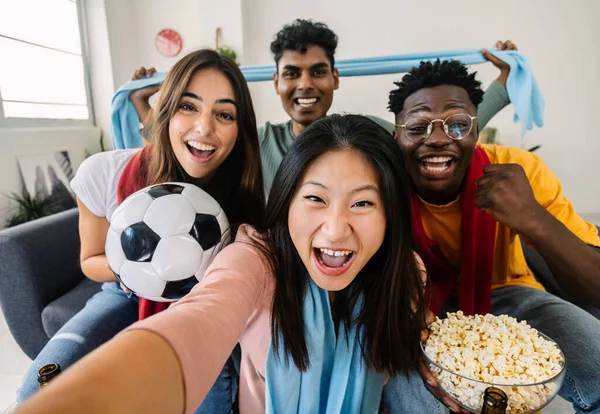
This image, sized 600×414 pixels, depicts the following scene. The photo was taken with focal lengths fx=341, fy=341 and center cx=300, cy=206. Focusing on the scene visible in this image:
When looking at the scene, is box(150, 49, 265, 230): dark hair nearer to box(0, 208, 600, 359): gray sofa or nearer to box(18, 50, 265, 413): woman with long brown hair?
box(18, 50, 265, 413): woman with long brown hair

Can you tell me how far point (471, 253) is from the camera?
49.4 inches

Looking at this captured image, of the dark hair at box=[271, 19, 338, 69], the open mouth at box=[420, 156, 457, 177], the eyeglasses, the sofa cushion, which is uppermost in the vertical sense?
the dark hair at box=[271, 19, 338, 69]

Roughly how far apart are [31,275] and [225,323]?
1450 mm

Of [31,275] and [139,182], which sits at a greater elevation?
[139,182]

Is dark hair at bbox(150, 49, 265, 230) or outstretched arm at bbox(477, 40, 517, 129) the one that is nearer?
dark hair at bbox(150, 49, 265, 230)

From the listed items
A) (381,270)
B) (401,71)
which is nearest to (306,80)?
(401,71)

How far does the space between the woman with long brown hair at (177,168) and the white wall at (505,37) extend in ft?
11.3

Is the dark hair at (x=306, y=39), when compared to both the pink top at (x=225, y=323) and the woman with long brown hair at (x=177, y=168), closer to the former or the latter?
the woman with long brown hair at (x=177, y=168)

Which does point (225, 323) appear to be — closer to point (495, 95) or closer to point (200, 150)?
point (200, 150)

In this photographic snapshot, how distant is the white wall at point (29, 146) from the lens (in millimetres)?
2865

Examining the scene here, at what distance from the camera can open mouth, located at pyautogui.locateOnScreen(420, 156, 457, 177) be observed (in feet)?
4.01

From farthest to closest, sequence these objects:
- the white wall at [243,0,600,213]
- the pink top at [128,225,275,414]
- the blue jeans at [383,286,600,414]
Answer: the white wall at [243,0,600,213], the blue jeans at [383,286,600,414], the pink top at [128,225,275,414]

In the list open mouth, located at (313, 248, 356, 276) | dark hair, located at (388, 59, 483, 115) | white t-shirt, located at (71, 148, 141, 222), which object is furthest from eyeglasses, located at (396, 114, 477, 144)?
white t-shirt, located at (71, 148, 141, 222)

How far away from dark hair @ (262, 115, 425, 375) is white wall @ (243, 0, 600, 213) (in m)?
3.87
